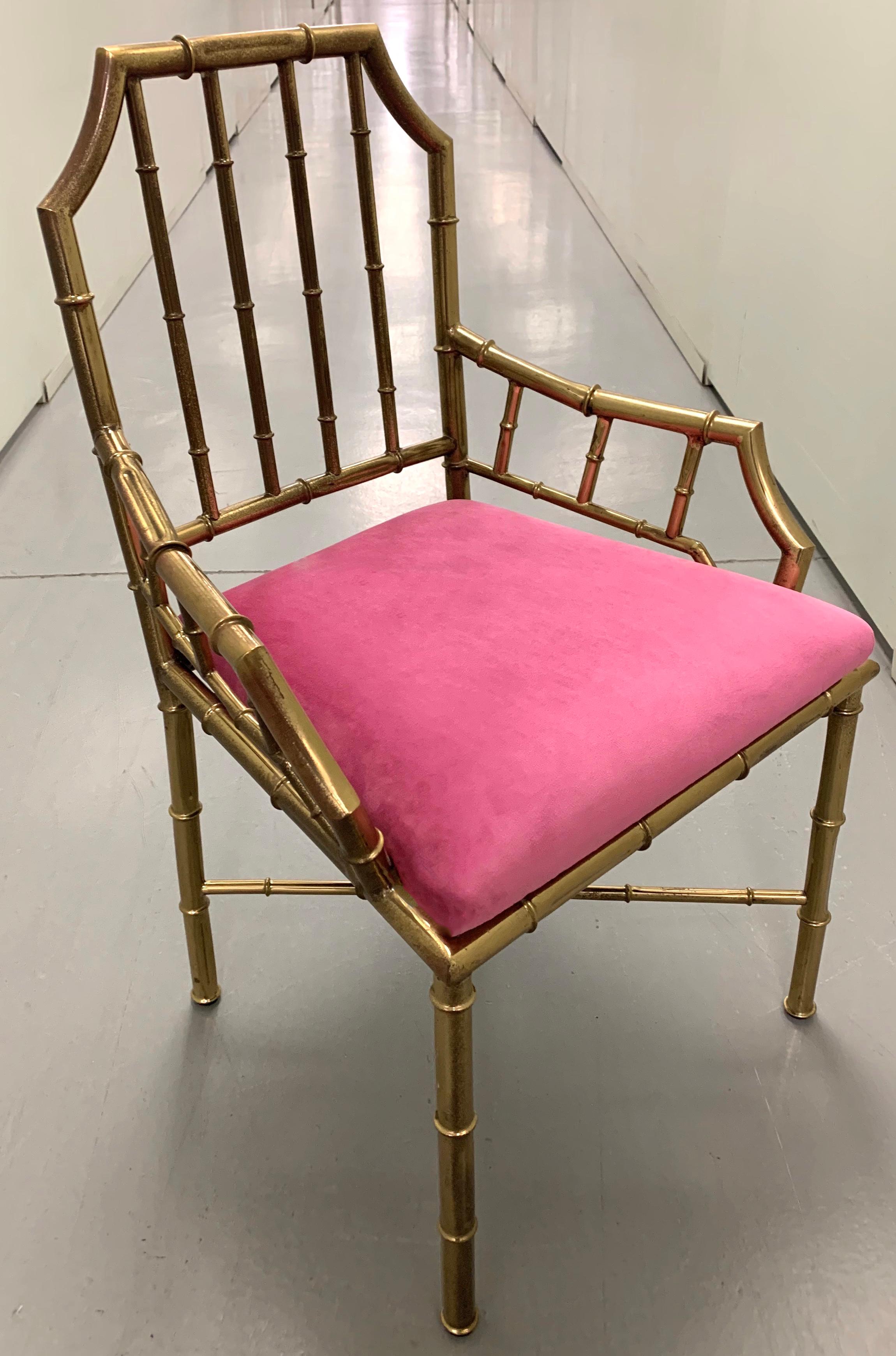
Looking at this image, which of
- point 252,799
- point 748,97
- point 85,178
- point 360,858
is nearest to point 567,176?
point 748,97

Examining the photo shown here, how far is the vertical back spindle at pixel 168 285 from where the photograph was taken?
863 millimetres

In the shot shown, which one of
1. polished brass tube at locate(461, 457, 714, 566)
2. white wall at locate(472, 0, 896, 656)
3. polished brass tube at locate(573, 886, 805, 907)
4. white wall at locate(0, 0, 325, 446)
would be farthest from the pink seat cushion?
white wall at locate(0, 0, 325, 446)

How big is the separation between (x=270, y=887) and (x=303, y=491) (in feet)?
1.30

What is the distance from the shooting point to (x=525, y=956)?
1.27 metres

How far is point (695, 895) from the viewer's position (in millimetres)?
1082

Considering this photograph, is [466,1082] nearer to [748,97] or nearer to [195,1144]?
[195,1144]

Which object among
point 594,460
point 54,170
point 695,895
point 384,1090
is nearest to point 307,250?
point 594,460

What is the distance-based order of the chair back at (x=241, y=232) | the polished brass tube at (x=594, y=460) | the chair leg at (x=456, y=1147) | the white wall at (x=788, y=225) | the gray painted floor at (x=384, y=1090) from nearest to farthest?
1. the chair leg at (x=456, y=1147)
2. the chair back at (x=241, y=232)
3. the gray painted floor at (x=384, y=1090)
4. the polished brass tube at (x=594, y=460)
5. the white wall at (x=788, y=225)

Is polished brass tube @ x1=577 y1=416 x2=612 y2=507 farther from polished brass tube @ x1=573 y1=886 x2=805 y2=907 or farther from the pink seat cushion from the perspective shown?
polished brass tube @ x1=573 y1=886 x2=805 y2=907

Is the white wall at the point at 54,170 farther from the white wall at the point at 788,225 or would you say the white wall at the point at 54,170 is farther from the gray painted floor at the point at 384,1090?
the white wall at the point at 788,225

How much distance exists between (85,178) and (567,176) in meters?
4.34

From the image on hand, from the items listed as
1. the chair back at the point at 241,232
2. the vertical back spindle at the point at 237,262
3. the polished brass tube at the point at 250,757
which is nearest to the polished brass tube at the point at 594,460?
the chair back at the point at 241,232

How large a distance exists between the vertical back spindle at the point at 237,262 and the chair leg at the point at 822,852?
22.5 inches

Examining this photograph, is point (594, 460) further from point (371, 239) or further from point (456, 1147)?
point (456, 1147)
